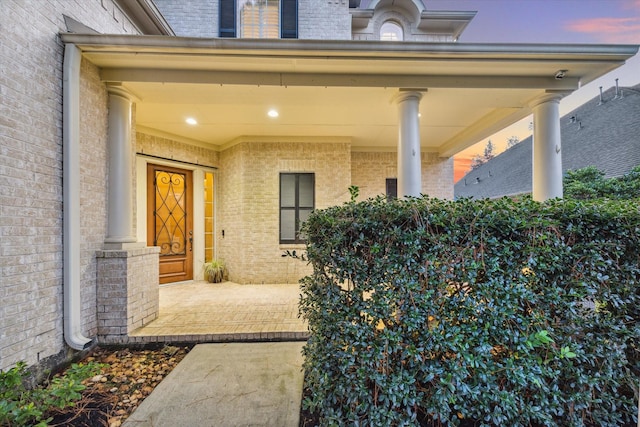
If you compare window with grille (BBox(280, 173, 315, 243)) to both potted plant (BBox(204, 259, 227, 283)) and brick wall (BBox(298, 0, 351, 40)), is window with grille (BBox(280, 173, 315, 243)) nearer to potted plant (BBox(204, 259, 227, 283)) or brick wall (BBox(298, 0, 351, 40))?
potted plant (BBox(204, 259, 227, 283))

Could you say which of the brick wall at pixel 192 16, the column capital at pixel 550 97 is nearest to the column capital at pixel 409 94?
the column capital at pixel 550 97

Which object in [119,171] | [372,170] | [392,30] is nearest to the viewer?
[119,171]

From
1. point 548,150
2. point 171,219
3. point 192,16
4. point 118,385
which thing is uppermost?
point 192,16

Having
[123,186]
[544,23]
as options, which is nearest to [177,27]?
[123,186]

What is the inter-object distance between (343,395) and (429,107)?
162 inches

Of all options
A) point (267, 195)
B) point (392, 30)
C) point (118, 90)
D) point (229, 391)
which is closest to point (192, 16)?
point (118, 90)

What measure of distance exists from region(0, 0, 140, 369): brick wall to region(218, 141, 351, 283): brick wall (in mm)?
2844

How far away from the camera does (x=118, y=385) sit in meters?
2.23

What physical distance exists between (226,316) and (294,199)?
9.28 ft

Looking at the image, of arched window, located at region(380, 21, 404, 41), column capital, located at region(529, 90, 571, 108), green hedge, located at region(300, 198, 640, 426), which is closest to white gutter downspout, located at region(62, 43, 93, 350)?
green hedge, located at region(300, 198, 640, 426)

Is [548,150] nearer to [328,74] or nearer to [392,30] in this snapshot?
[328,74]

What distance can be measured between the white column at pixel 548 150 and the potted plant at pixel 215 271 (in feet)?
18.4

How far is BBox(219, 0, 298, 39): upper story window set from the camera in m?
6.02

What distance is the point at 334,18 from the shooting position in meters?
6.03
